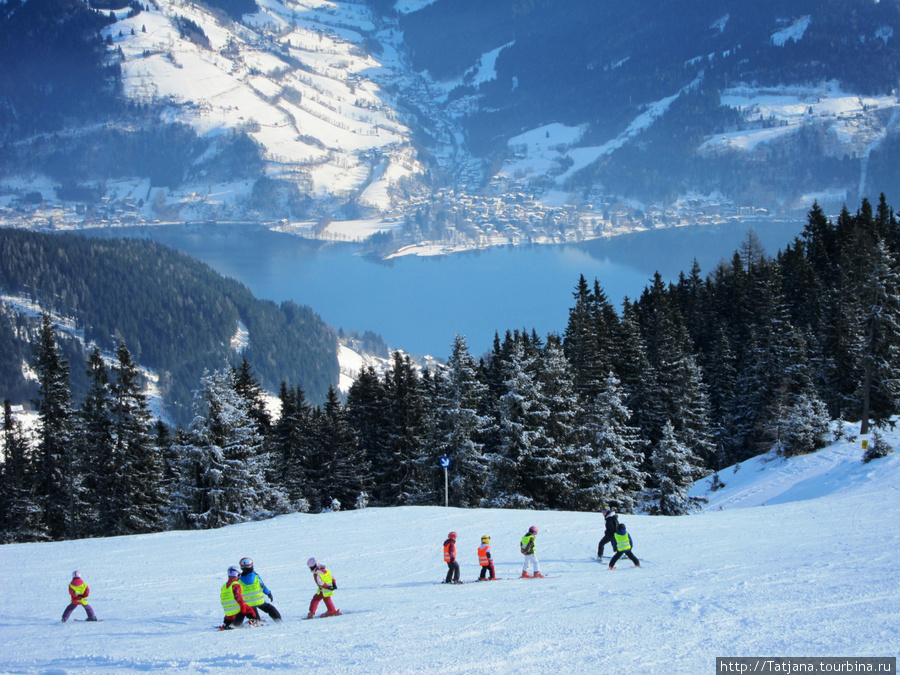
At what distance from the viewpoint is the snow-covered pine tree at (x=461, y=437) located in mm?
36156

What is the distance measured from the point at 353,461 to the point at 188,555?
2207cm

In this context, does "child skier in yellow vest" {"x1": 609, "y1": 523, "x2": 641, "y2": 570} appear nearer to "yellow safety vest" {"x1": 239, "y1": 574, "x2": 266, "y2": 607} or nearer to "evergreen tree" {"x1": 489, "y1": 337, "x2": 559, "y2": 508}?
"yellow safety vest" {"x1": 239, "y1": 574, "x2": 266, "y2": 607}

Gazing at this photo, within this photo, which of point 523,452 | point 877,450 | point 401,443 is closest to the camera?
point 877,450

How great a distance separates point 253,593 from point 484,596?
4.76 meters

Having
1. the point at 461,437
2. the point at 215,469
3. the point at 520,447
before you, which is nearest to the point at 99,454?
the point at 215,469

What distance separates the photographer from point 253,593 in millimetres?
14445

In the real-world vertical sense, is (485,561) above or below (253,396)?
below

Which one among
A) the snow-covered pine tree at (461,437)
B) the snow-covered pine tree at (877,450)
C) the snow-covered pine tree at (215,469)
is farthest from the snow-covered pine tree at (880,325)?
the snow-covered pine tree at (215,469)

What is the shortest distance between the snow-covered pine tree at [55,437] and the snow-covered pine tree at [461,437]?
65.0 feet

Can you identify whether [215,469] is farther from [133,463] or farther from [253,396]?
[253,396]

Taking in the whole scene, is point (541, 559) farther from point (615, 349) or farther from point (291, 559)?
point (615, 349)

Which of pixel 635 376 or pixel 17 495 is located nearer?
pixel 17 495

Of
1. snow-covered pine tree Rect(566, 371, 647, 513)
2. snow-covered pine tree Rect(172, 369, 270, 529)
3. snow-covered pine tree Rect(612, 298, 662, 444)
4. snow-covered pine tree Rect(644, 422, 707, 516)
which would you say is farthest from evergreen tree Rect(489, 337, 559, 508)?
snow-covered pine tree Rect(612, 298, 662, 444)

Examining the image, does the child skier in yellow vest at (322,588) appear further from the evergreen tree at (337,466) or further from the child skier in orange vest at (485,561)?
the evergreen tree at (337,466)
